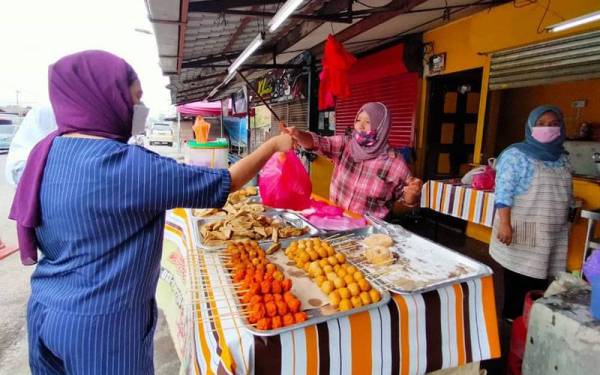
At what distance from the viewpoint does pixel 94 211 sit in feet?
3.66

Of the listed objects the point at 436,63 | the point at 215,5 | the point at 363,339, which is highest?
the point at 215,5

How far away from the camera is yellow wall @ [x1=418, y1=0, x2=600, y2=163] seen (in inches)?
156

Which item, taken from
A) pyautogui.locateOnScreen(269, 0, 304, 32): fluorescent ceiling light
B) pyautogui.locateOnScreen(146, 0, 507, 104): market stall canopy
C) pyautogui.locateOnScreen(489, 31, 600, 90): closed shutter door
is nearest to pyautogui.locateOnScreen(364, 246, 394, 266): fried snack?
pyautogui.locateOnScreen(269, 0, 304, 32): fluorescent ceiling light

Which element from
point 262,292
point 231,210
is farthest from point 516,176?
point 262,292

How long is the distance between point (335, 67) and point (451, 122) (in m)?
2.72

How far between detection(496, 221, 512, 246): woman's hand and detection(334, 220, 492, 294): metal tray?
1159 mm

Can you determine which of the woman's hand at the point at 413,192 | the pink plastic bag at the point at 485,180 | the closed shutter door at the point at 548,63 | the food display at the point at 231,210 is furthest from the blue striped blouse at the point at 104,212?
the closed shutter door at the point at 548,63

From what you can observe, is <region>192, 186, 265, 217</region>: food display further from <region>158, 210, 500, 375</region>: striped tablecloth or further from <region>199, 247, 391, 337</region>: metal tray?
<region>199, 247, 391, 337</region>: metal tray

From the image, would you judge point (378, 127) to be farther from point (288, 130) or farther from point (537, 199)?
point (537, 199)

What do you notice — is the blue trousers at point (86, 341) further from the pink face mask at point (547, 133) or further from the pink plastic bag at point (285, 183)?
the pink face mask at point (547, 133)

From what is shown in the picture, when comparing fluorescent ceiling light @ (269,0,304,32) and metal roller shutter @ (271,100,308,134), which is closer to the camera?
fluorescent ceiling light @ (269,0,304,32)

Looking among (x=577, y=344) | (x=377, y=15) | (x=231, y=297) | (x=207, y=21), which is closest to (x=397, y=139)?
(x=377, y=15)

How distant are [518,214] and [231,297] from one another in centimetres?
247

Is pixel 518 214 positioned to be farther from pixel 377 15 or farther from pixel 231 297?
pixel 377 15
